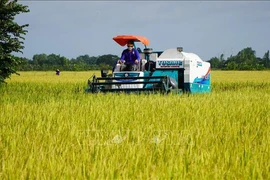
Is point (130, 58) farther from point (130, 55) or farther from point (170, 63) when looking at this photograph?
point (170, 63)

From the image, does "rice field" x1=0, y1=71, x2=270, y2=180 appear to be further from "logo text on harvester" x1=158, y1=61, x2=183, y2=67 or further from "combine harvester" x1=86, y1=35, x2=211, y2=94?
"logo text on harvester" x1=158, y1=61, x2=183, y2=67

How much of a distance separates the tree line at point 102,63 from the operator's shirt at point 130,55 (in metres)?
1.07

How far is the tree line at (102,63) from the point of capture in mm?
78812

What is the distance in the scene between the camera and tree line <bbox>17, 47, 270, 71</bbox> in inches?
3103

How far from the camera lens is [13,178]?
10.6 feet

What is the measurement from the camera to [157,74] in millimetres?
14398

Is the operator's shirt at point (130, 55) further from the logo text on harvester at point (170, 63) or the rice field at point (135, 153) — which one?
the rice field at point (135, 153)

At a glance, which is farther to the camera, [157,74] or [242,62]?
[242,62]

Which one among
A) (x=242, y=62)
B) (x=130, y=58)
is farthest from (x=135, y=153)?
(x=242, y=62)

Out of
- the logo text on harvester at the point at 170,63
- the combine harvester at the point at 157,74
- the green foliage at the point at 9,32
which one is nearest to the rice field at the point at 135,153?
the combine harvester at the point at 157,74

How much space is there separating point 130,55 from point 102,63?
101 meters

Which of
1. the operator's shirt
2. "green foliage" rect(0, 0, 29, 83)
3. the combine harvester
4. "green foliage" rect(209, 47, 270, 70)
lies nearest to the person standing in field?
the operator's shirt

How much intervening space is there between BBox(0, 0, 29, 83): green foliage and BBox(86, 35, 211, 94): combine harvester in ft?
19.9

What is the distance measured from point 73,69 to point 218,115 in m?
73.7
